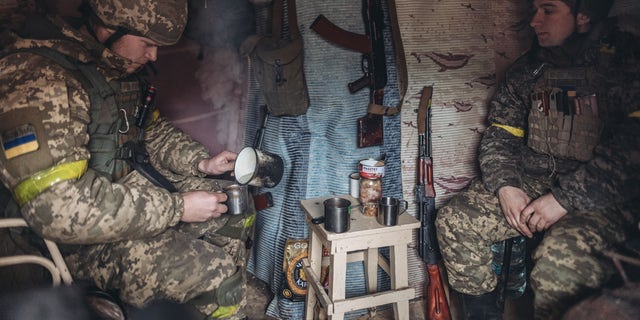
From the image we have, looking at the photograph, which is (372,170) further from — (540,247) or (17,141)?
(17,141)

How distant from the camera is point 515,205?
2426mm

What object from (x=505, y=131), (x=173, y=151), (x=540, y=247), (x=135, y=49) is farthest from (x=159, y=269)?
(x=505, y=131)

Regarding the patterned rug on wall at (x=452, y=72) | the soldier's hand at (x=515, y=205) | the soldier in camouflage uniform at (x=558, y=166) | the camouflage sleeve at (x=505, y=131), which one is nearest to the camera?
the soldier in camouflage uniform at (x=558, y=166)

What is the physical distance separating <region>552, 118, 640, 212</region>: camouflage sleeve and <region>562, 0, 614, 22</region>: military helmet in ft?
2.33

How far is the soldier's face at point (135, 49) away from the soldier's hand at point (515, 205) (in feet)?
7.54

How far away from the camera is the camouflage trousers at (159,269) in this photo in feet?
6.38

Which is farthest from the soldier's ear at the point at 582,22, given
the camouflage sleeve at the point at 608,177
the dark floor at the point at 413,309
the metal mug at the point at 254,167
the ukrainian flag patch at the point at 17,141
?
the ukrainian flag patch at the point at 17,141

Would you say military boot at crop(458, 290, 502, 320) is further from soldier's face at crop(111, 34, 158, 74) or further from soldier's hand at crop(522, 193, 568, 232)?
soldier's face at crop(111, 34, 158, 74)

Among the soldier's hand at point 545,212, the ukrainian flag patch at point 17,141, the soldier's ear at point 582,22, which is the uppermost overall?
the soldier's ear at point 582,22

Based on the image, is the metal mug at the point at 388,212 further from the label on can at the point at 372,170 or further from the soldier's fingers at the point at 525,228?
the soldier's fingers at the point at 525,228

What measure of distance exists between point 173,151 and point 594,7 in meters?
2.87

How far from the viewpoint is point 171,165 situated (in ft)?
9.15

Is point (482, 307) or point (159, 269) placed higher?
point (159, 269)

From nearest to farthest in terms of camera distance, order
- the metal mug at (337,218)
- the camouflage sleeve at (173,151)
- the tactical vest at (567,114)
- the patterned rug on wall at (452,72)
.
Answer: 1. the metal mug at (337,218)
2. the tactical vest at (567,114)
3. the camouflage sleeve at (173,151)
4. the patterned rug on wall at (452,72)
